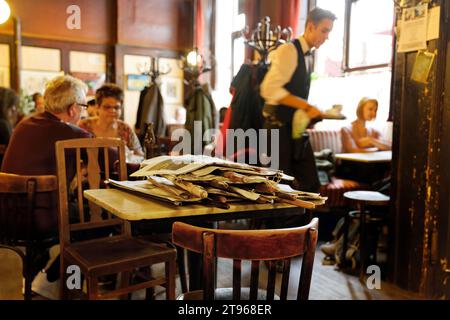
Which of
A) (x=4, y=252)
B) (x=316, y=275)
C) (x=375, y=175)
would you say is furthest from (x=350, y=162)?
(x=4, y=252)

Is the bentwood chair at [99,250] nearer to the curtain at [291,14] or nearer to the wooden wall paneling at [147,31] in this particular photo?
the curtain at [291,14]

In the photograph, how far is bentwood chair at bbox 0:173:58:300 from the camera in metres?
1.98

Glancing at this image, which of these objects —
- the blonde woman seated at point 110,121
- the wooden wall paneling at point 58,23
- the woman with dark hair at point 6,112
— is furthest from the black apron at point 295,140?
the wooden wall paneling at point 58,23

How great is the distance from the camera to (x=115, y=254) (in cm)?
175

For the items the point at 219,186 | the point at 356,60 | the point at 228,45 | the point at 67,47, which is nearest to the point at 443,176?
the point at 219,186

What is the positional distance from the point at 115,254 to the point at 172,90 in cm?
740

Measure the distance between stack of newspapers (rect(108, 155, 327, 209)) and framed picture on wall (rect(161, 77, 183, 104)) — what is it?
298 inches

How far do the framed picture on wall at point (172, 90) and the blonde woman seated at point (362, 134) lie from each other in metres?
5.19

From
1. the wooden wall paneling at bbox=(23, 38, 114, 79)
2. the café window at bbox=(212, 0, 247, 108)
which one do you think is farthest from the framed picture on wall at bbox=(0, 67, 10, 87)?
the café window at bbox=(212, 0, 247, 108)

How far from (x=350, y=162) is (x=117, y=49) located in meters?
5.33

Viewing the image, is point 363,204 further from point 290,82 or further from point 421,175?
point 290,82

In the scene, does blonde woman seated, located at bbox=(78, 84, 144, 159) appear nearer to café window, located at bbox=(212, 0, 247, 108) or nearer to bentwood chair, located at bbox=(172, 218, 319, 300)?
bentwood chair, located at bbox=(172, 218, 319, 300)

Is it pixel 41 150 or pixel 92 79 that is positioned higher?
pixel 92 79
